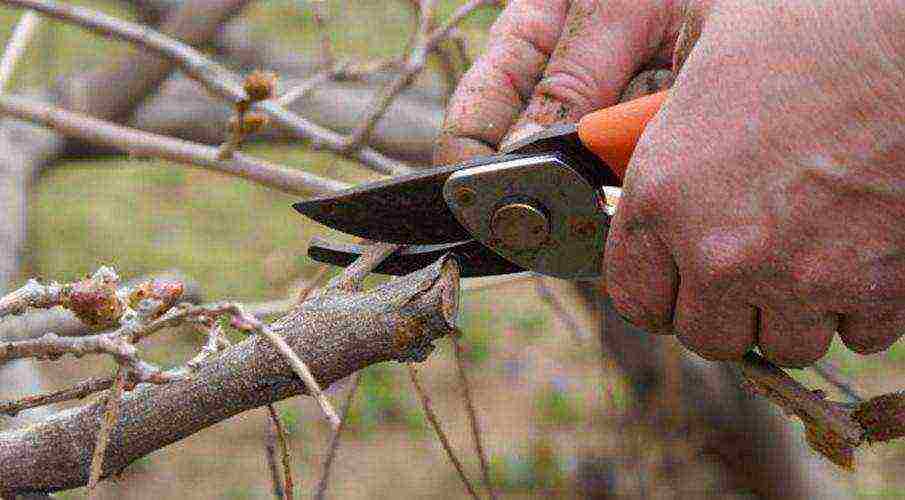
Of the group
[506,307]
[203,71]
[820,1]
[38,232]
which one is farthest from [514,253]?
[38,232]

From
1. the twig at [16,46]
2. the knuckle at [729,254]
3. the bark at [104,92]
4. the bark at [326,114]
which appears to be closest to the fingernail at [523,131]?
the knuckle at [729,254]

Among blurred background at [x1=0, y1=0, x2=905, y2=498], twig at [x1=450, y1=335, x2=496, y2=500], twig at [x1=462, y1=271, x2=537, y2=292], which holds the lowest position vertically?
blurred background at [x1=0, y1=0, x2=905, y2=498]

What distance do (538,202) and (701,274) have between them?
21 centimetres

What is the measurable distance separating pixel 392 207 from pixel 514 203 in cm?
14

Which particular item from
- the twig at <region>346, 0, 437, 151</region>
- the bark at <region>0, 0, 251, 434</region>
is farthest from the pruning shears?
the bark at <region>0, 0, 251, 434</region>

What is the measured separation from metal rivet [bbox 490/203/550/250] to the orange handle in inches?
4.0

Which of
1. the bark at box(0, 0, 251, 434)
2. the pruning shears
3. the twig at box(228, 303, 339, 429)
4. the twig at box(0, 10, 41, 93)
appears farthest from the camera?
the bark at box(0, 0, 251, 434)

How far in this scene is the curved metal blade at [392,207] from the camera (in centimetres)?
133

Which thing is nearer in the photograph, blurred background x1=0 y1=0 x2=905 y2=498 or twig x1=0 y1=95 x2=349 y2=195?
twig x1=0 y1=95 x2=349 y2=195

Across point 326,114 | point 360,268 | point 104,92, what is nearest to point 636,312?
point 360,268

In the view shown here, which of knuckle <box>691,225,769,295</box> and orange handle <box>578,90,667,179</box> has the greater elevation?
orange handle <box>578,90,667,179</box>

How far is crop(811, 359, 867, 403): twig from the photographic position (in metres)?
1.89

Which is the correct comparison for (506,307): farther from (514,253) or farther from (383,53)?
(514,253)

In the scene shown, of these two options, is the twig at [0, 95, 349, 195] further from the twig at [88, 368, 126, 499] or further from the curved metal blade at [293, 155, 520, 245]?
the twig at [88, 368, 126, 499]
